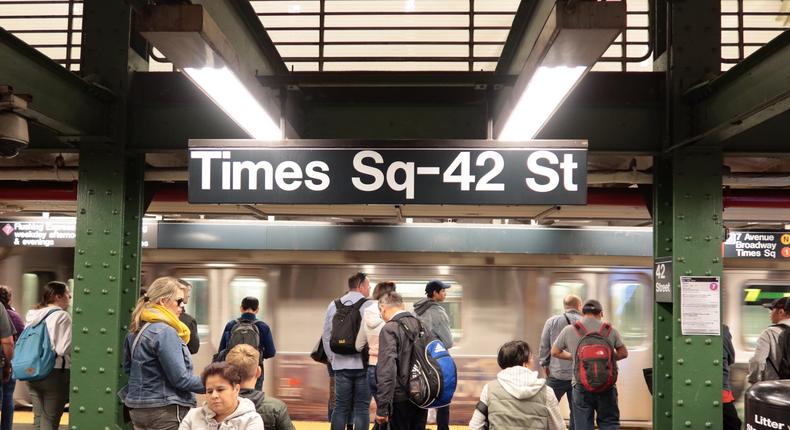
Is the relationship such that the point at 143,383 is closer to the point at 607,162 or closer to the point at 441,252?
the point at 607,162

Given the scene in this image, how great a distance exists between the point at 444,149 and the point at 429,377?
5.01 feet

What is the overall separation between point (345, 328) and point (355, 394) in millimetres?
591

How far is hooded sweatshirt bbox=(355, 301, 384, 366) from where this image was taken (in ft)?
21.0

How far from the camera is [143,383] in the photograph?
4.20 m

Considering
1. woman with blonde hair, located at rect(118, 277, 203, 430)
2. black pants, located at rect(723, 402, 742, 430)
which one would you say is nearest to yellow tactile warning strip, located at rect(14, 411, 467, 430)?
black pants, located at rect(723, 402, 742, 430)

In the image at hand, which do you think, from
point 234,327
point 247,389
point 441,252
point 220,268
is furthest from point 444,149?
point 220,268

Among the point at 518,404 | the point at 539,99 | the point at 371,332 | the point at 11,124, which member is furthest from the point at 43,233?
the point at 539,99

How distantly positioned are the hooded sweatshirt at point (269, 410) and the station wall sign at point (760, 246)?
23.0 feet

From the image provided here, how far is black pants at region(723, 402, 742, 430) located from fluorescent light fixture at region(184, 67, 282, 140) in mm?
4266

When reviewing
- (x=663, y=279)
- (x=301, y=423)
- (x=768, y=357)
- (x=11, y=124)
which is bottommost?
(x=301, y=423)

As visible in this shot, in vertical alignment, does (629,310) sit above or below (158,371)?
above

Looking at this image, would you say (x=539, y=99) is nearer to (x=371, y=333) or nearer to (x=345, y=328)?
(x=371, y=333)

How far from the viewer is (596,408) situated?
6.54 metres

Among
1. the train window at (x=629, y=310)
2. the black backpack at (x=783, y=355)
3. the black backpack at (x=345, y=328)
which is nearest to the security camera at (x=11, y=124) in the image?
the black backpack at (x=345, y=328)
